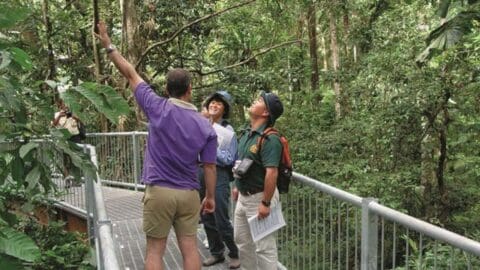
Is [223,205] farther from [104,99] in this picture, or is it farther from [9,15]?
[9,15]

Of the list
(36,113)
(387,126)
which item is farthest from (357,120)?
(36,113)

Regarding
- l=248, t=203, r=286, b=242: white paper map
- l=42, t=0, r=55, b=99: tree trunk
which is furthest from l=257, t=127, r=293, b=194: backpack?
l=42, t=0, r=55, b=99: tree trunk

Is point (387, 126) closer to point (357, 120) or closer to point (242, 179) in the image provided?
point (357, 120)

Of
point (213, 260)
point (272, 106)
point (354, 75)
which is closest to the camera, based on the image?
point (272, 106)

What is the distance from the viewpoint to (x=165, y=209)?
3689 mm

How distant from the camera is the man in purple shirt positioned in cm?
367

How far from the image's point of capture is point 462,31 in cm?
457

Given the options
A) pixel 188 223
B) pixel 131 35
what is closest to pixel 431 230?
pixel 188 223

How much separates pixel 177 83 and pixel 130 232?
355 centimetres

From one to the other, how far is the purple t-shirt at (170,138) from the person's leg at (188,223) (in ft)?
0.28

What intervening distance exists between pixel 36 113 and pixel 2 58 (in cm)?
75

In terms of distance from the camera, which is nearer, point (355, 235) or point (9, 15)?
point (9, 15)

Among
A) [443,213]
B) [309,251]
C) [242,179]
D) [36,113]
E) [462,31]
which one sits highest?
[462,31]

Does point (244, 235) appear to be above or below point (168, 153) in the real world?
below
